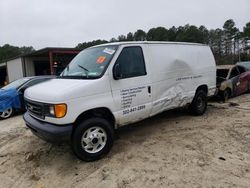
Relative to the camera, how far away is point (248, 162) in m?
3.80

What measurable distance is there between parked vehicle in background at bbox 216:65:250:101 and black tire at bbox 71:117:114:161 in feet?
19.6

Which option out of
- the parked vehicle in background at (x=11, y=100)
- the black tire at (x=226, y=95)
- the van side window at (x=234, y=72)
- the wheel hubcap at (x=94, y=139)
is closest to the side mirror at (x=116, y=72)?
the wheel hubcap at (x=94, y=139)

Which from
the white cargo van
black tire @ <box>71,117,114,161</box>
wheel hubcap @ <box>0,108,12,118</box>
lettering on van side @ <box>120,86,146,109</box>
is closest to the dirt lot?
black tire @ <box>71,117,114,161</box>

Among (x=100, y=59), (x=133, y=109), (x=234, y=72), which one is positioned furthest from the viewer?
(x=234, y=72)

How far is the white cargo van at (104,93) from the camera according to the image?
148 inches

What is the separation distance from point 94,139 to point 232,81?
703 centimetres

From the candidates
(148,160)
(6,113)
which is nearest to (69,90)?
(148,160)

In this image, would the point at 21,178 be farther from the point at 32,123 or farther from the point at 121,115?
the point at 121,115

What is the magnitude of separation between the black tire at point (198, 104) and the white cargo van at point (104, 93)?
0.90 meters

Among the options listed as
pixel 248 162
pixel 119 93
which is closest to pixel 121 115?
pixel 119 93

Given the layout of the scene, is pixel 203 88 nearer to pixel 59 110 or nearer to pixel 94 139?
pixel 94 139

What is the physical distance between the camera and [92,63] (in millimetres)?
4520

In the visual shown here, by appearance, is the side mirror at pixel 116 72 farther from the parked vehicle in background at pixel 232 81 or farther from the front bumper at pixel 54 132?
the parked vehicle in background at pixel 232 81

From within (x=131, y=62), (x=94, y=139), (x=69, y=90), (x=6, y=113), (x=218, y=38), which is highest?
(x=218, y=38)
